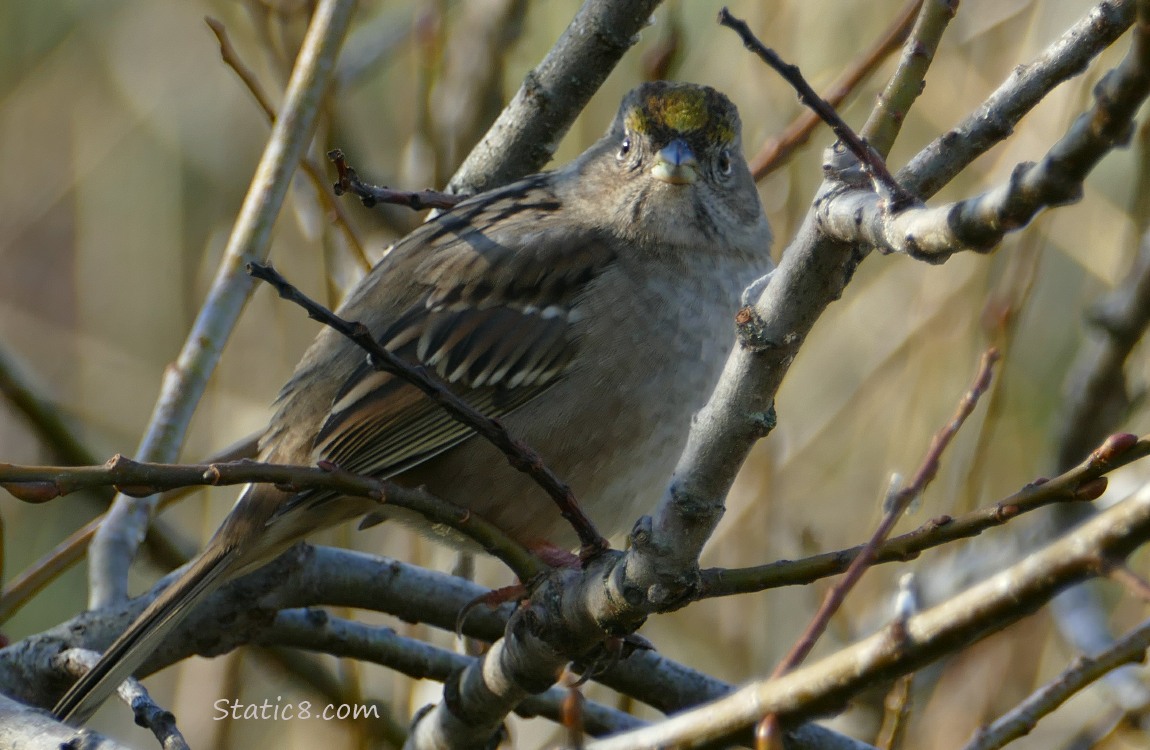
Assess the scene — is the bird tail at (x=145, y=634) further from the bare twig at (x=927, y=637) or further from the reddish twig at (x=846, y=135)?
the reddish twig at (x=846, y=135)

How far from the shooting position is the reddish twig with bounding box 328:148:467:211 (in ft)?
5.95

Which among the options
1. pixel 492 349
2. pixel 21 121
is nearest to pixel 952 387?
pixel 492 349

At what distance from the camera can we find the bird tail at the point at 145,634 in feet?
6.85

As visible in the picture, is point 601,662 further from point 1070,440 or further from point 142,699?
point 1070,440

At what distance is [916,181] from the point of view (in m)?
1.32

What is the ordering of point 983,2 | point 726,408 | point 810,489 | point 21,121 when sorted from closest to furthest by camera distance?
1. point 726,408
2. point 983,2
3. point 810,489
4. point 21,121

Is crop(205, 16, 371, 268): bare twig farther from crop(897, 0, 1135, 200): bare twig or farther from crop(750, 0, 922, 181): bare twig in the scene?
crop(897, 0, 1135, 200): bare twig

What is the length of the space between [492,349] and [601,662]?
84cm

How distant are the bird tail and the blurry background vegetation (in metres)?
0.81

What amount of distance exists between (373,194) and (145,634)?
896 mm

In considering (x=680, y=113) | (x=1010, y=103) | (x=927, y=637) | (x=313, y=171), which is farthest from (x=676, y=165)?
(x=927, y=637)

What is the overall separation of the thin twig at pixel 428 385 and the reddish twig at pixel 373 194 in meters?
0.29

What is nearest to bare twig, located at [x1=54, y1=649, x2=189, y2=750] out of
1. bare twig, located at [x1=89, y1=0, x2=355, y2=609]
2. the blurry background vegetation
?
bare twig, located at [x1=89, y1=0, x2=355, y2=609]

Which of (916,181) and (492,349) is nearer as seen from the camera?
(916,181)
